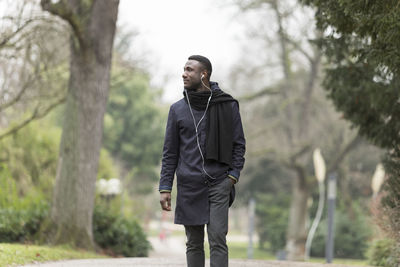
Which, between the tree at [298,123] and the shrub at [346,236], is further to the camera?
the shrub at [346,236]

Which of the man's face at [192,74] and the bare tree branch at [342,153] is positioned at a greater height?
the bare tree branch at [342,153]

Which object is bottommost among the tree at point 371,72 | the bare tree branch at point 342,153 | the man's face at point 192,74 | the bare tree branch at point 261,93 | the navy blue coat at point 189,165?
the navy blue coat at point 189,165

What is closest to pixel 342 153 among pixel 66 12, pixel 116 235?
pixel 116 235

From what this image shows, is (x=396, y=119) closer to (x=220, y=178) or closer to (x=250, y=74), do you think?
(x=220, y=178)

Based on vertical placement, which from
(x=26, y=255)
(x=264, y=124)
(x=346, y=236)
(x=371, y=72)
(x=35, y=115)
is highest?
(x=264, y=124)

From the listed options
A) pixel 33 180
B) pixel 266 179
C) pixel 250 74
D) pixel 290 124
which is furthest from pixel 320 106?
pixel 33 180

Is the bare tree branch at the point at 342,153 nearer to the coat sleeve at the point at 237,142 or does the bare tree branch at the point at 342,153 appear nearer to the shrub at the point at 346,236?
the shrub at the point at 346,236

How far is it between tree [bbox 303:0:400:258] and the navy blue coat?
225 centimetres

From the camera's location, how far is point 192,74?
5.33 m

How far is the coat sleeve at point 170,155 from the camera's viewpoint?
5.29 m

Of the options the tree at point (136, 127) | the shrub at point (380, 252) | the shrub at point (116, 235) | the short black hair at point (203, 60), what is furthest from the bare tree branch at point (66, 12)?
the tree at point (136, 127)

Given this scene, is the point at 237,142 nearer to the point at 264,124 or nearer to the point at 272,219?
the point at 264,124

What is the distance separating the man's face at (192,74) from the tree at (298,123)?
2255cm

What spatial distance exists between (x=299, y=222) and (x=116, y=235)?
58.3 feet
